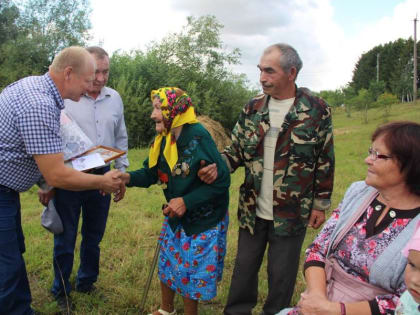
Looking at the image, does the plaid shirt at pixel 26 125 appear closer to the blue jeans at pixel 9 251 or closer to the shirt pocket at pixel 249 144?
the blue jeans at pixel 9 251

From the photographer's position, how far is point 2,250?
7.80 ft

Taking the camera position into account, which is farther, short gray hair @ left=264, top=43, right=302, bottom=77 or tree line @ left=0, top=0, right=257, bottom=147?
tree line @ left=0, top=0, right=257, bottom=147

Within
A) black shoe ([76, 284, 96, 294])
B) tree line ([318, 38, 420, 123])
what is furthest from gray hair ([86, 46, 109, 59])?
tree line ([318, 38, 420, 123])

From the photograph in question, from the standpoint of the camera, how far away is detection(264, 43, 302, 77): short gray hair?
257 centimetres

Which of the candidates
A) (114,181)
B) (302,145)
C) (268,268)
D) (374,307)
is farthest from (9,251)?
(374,307)

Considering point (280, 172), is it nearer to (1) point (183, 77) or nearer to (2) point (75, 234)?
(2) point (75, 234)

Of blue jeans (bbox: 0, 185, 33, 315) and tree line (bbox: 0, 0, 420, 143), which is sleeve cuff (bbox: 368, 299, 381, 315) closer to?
blue jeans (bbox: 0, 185, 33, 315)

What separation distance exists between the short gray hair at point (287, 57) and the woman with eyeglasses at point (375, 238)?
35.0 inches

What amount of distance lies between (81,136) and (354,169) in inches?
313

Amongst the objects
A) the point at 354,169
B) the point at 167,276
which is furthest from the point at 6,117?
the point at 354,169

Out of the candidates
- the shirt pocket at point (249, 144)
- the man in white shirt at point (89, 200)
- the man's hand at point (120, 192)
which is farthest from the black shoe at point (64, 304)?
the shirt pocket at point (249, 144)

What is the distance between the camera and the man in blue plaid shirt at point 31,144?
2.16 m

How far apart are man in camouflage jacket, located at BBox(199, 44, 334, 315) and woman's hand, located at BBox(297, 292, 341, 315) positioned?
2.50 ft

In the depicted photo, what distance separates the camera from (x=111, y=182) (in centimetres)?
265
